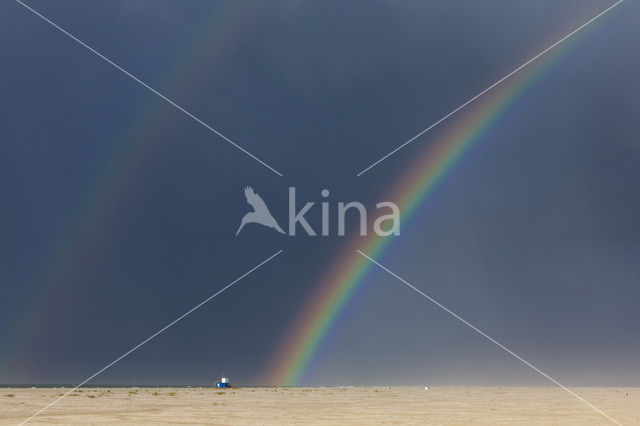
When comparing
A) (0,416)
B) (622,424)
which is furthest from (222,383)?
(622,424)

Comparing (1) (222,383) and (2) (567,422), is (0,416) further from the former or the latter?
(1) (222,383)

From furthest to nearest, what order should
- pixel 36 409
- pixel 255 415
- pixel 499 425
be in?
pixel 36 409, pixel 255 415, pixel 499 425

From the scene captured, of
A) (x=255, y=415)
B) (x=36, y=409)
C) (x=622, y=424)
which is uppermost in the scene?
(x=36, y=409)

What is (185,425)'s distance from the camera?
4138 cm

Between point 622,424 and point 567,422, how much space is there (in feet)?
11.1

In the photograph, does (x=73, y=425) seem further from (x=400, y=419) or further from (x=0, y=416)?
(x=400, y=419)

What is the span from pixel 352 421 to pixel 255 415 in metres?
8.65

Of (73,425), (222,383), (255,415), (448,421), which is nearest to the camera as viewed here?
(73,425)

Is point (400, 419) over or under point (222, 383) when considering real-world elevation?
under

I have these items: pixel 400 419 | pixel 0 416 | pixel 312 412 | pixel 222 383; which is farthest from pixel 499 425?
pixel 222 383

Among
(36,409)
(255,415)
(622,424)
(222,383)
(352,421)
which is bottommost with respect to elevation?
(622,424)

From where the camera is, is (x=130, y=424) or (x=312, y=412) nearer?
(x=130, y=424)

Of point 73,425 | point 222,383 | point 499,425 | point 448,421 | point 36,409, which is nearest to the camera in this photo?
point 73,425

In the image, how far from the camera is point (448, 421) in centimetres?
4681
